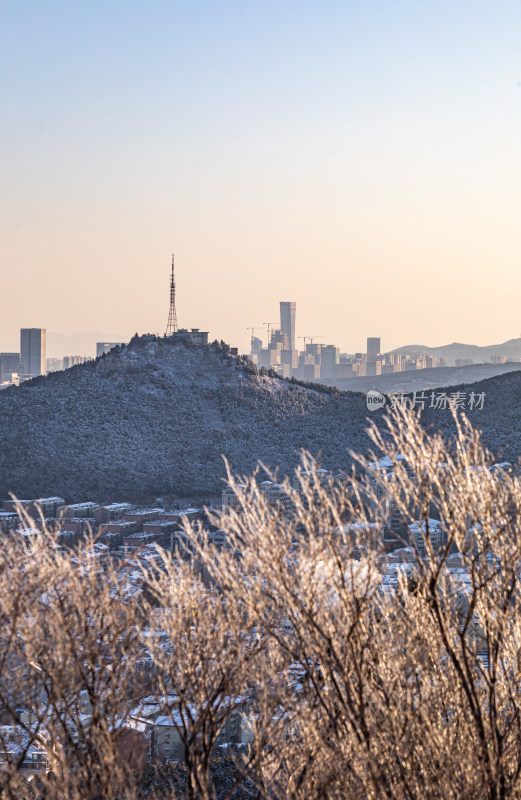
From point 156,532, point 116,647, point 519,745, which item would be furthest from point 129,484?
point 519,745

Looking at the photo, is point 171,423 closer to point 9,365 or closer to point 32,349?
point 9,365

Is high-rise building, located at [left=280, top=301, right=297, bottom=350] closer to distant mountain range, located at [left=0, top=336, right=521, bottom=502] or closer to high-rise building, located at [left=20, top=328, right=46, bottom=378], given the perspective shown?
high-rise building, located at [left=20, top=328, right=46, bottom=378]

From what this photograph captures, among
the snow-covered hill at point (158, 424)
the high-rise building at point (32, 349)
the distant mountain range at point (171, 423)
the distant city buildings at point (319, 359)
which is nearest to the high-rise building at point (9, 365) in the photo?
the high-rise building at point (32, 349)

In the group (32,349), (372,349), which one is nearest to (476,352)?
(372,349)

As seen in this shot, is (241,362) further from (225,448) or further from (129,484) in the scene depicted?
(129,484)

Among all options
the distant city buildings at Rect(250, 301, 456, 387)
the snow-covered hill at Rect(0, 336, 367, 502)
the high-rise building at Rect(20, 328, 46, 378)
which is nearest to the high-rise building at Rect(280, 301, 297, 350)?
the distant city buildings at Rect(250, 301, 456, 387)
